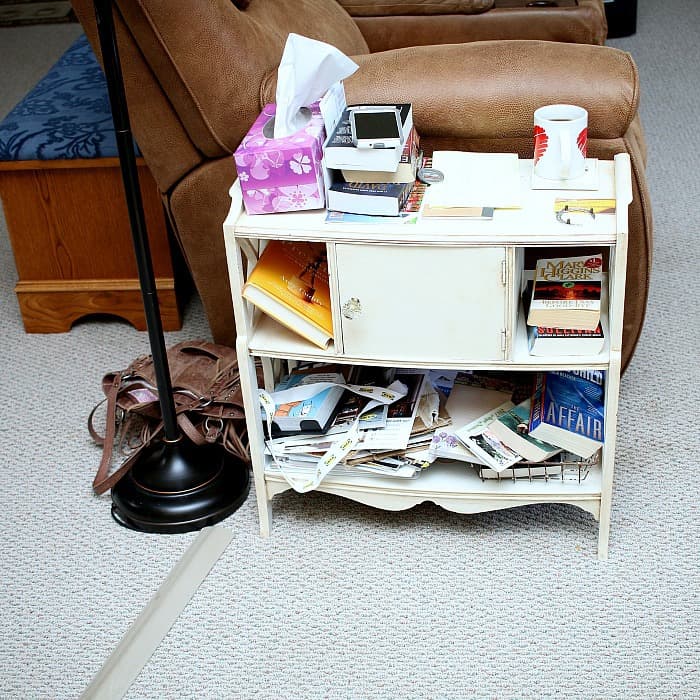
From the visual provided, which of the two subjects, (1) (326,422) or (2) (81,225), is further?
(2) (81,225)

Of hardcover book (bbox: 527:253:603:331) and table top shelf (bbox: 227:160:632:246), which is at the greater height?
table top shelf (bbox: 227:160:632:246)

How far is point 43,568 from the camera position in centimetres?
156

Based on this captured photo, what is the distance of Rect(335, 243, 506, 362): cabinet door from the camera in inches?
51.9

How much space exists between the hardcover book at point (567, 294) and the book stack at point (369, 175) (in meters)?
0.25

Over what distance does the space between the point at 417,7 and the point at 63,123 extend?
0.90m

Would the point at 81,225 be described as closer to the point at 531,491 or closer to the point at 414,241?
the point at 414,241

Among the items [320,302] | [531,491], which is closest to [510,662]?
[531,491]

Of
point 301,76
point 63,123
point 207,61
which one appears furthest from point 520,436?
point 63,123

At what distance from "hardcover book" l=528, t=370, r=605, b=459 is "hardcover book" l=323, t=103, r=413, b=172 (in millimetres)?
447

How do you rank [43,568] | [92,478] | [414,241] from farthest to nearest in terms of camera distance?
[92,478], [43,568], [414,241]

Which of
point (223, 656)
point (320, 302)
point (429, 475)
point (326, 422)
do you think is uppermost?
point (320, 302)

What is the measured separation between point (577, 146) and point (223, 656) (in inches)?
35.5

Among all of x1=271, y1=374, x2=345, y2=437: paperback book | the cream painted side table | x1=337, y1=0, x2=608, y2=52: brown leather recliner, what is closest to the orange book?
the cream painted side table

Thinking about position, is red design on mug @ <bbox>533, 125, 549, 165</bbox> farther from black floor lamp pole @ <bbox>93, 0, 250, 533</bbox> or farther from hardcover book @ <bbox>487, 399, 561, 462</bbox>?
black floor lamp pole @ <bbox>93, 0, 250, 533</bbox>
